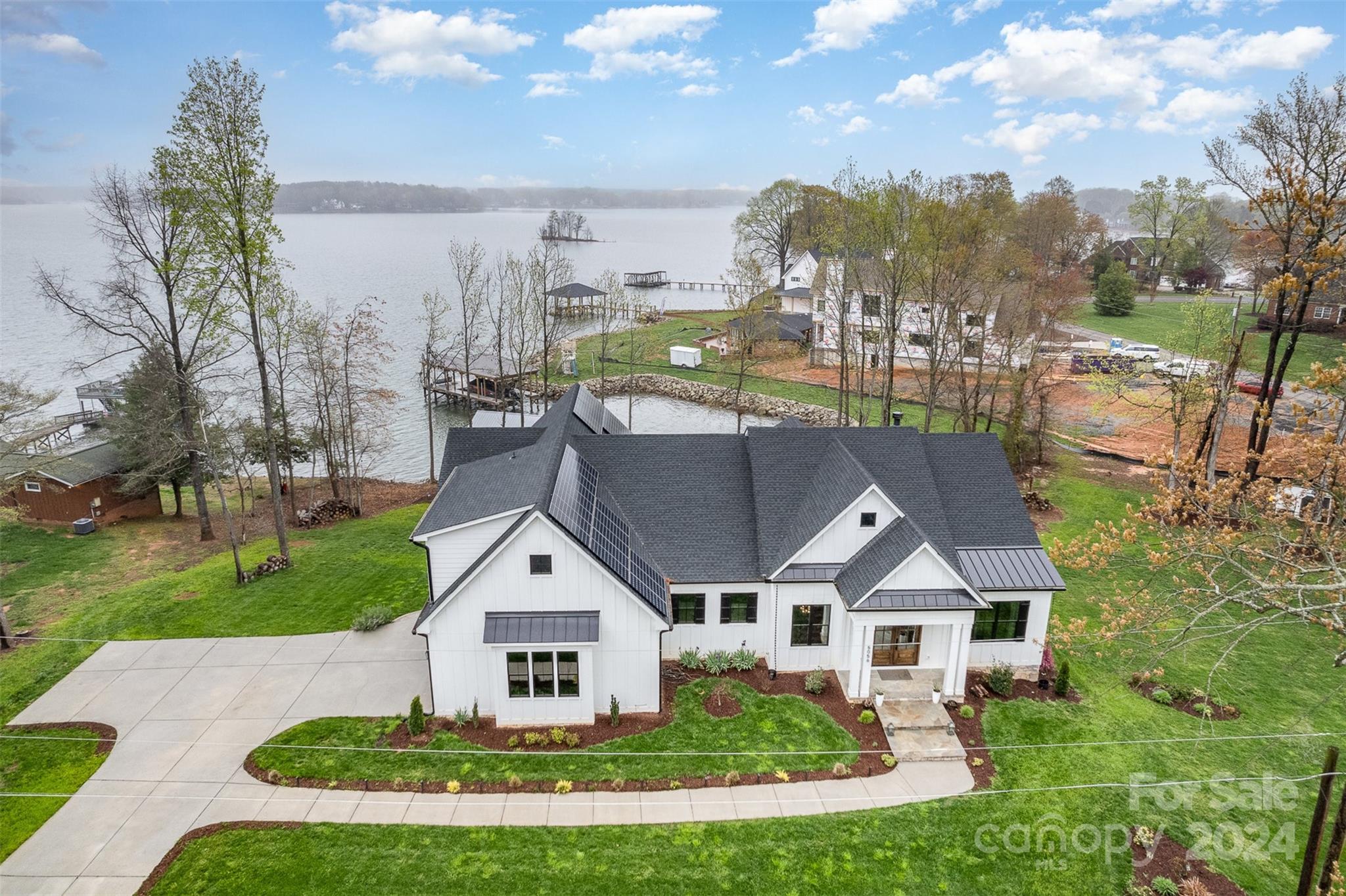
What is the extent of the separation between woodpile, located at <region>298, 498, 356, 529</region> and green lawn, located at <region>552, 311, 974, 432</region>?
30455mm

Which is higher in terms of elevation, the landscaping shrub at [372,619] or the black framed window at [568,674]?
the black framed window at [568,674]

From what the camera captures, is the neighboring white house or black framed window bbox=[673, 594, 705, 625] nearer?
the neighboring white house

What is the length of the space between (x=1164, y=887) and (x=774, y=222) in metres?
97.0

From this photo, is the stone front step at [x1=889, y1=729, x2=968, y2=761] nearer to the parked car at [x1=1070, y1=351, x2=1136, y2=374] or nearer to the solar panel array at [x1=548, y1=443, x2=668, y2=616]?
the solar panel array at [x1=548, y1=443, x2=668, y2=616]

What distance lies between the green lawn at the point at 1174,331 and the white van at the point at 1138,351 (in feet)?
4.68

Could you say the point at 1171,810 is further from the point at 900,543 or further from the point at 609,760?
the point at 609,760

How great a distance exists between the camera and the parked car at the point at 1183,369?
3398 centimetres

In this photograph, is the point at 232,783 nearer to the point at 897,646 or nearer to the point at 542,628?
the point at 542,628

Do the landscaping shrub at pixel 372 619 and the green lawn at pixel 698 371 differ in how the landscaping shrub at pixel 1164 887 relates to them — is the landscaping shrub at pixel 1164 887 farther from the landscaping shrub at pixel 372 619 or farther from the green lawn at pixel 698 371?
the green lawn at pixel 698 371

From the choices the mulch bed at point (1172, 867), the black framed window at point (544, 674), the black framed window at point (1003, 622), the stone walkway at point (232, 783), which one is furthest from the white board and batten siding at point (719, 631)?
the mulch bed at point (1172, 867)

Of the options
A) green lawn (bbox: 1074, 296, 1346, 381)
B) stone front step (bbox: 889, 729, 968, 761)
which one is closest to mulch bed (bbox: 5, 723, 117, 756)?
stone front step (bbox: 889, 729, 968, 761)

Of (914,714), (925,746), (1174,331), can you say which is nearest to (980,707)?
(914,714)

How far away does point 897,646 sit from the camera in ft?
71.9

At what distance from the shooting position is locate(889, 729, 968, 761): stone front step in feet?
62.2
